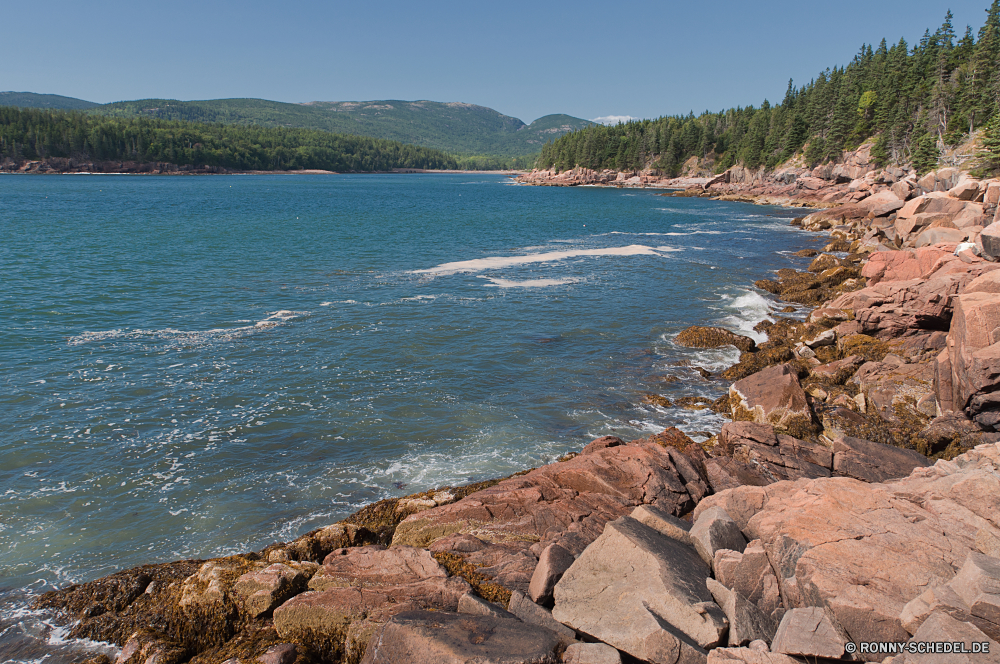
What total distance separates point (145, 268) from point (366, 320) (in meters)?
19.7

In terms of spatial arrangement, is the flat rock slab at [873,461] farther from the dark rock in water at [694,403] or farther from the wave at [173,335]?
the wave at [173,335]

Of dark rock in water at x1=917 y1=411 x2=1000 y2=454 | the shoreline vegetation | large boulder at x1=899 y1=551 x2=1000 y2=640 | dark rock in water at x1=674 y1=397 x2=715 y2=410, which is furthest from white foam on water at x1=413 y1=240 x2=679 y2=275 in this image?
large boulder at x1=899 y1=551 x2=1000 y2=640

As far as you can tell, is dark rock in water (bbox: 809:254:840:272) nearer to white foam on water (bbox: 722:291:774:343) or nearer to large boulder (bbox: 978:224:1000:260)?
white foam on water (bbox: 722:291:774:343)

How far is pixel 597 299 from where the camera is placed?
100 ft

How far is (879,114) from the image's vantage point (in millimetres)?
91000

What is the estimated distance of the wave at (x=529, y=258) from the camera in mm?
39125

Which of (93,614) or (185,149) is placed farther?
(185,149)

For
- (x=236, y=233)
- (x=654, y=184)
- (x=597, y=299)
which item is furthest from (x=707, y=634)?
(x=654, y=184)

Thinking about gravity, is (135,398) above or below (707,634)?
below

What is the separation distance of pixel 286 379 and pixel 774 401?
15.4m

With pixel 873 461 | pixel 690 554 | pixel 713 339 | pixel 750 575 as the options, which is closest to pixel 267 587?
pixel 690 554

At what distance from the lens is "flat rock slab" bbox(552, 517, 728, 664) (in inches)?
252

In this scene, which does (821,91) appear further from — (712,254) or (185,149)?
(185,149)

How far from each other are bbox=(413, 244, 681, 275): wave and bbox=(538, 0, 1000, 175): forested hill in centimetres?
3230
